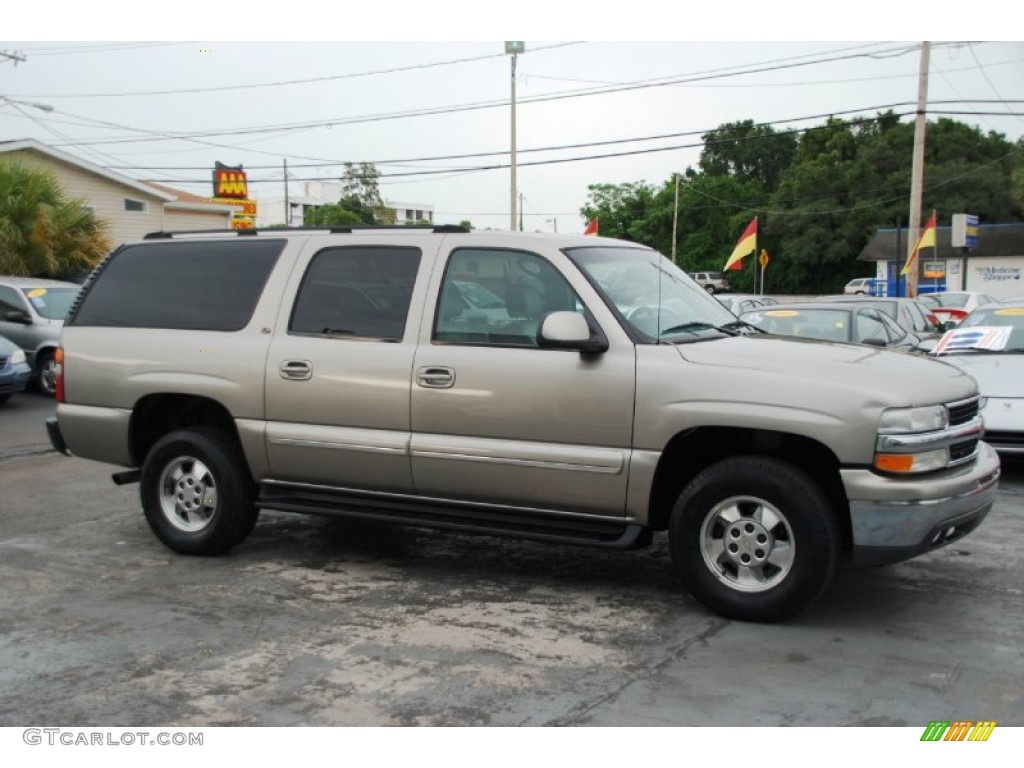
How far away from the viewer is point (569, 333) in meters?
5.15

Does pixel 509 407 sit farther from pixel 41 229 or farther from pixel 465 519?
pixel 41 229

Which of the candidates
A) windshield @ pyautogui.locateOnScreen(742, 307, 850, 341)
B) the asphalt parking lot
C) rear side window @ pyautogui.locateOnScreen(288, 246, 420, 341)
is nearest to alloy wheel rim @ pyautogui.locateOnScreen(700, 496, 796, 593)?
the asphalt parking lot

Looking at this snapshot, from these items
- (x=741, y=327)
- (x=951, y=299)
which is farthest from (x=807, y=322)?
(x=951, y=299)

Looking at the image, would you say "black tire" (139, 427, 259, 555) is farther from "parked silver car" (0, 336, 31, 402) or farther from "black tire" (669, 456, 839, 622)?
"parked silver car" (0, 336, 31, 402)

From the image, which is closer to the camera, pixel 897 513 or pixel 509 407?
pixel 897 513

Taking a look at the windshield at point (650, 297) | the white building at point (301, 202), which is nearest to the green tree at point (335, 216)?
the white building at point (301, 202)

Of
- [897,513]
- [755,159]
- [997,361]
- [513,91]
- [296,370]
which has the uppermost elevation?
[755,159]

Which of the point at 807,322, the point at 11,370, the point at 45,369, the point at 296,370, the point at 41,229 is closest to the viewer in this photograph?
the point at 296,370

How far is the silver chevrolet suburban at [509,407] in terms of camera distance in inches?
192

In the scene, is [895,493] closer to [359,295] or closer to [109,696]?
[359,295]

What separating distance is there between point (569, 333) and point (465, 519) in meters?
1.25

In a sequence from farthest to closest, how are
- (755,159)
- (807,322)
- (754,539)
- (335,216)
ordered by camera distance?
(755,159)
(335,216)
(807,322)
(754,539)

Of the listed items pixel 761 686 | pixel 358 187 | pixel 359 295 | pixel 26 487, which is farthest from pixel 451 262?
pixel 358 187

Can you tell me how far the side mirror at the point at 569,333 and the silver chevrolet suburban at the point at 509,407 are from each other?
1 centimetres
